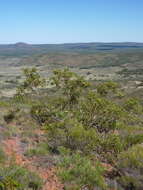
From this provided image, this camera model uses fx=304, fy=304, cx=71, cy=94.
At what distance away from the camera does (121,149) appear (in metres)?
9.63

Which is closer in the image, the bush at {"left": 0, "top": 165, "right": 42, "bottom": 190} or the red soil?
the bush at {"left": 0, "top": 165, "right": 42, "bottom": 190}

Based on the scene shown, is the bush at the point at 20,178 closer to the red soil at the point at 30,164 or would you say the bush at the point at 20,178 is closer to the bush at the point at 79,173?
the red soil at the point at 30,164

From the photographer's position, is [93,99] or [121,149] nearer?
[121,149]

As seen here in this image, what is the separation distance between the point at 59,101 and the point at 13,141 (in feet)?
20.1

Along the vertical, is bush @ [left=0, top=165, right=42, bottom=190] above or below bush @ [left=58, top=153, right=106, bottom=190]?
above

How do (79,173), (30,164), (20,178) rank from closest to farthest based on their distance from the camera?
(20,178) → (79,173) → (30,164)

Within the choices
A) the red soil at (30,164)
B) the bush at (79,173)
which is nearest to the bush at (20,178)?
the red soil at (30,164)

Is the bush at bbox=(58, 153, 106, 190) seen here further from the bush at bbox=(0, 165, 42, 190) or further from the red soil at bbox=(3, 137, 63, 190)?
the bush at bbox=(0, 165, 42, 190)

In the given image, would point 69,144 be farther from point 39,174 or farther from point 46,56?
point 46,56

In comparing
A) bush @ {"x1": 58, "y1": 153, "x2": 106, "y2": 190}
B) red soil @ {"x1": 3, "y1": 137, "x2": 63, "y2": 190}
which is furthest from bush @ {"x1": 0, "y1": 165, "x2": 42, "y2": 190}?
bush @ {"x1": 58, "y1": 153, "x2": 106, "y2": 190}

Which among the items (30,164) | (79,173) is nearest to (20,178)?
(30,164)

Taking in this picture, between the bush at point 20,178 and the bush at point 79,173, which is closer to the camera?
the bush at point 20,178

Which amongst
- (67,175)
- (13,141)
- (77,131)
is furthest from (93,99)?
(67,175)

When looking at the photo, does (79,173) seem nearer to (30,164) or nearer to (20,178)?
(30,164)
